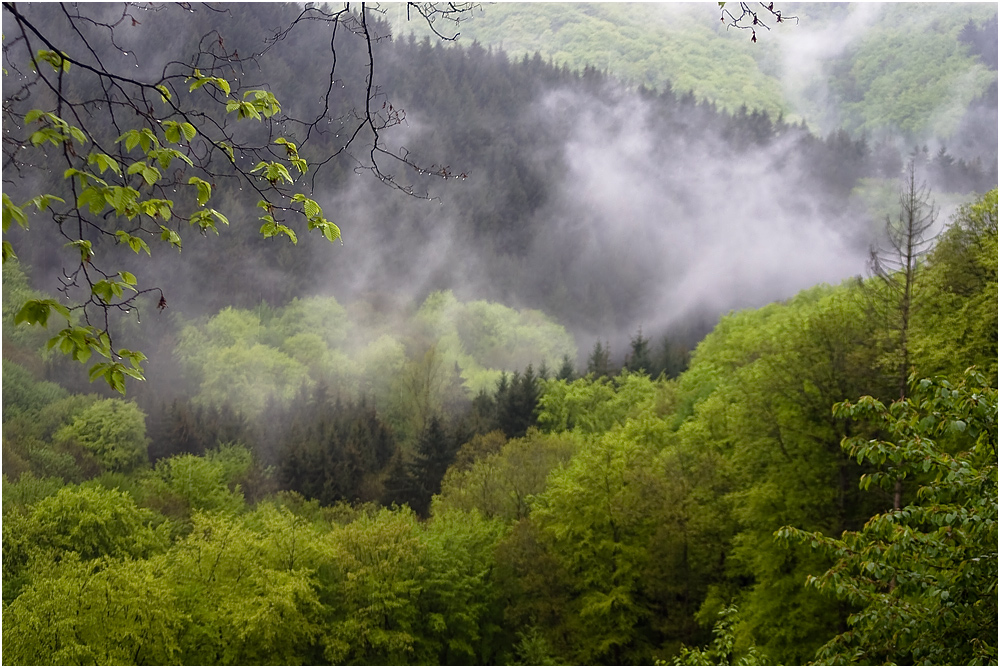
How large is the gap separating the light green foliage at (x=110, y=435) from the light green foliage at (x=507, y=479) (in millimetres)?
16134

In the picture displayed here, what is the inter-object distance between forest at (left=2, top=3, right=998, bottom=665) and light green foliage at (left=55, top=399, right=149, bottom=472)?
0.16 meters

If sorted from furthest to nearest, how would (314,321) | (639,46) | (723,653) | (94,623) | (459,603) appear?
(639,46)
(314,321)
(459,603)
(94,623)
(723,653)

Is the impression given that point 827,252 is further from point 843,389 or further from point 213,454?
point 213,454

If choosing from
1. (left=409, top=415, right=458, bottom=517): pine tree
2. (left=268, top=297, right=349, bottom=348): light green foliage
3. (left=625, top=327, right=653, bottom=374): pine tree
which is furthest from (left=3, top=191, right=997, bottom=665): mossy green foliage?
(left=268, top=297, right=349, bottom=348): light green foliage

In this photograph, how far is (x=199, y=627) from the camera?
2086 cm

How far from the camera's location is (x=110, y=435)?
37188 millimetres

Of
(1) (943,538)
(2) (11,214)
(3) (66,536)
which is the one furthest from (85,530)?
(2) (11,214)

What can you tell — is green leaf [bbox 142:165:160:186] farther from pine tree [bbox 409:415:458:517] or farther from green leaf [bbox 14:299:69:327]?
pine tree [bbox 409:415:458:517]

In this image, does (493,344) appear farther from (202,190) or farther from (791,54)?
(202,190)

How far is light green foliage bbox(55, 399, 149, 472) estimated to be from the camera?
36.8m

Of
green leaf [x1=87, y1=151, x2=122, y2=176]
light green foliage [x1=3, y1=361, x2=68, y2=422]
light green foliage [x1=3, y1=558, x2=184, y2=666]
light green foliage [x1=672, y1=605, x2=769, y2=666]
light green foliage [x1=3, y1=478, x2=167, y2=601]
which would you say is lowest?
light green foliage [x1=672, y1=605, x2=769, y2=666]

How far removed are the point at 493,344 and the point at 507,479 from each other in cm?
2093

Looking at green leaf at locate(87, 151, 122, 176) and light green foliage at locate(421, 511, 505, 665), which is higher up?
light green foliage at locate(421, 511, 505, 665)

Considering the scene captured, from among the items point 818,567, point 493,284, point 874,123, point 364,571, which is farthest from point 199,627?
point 874,123
